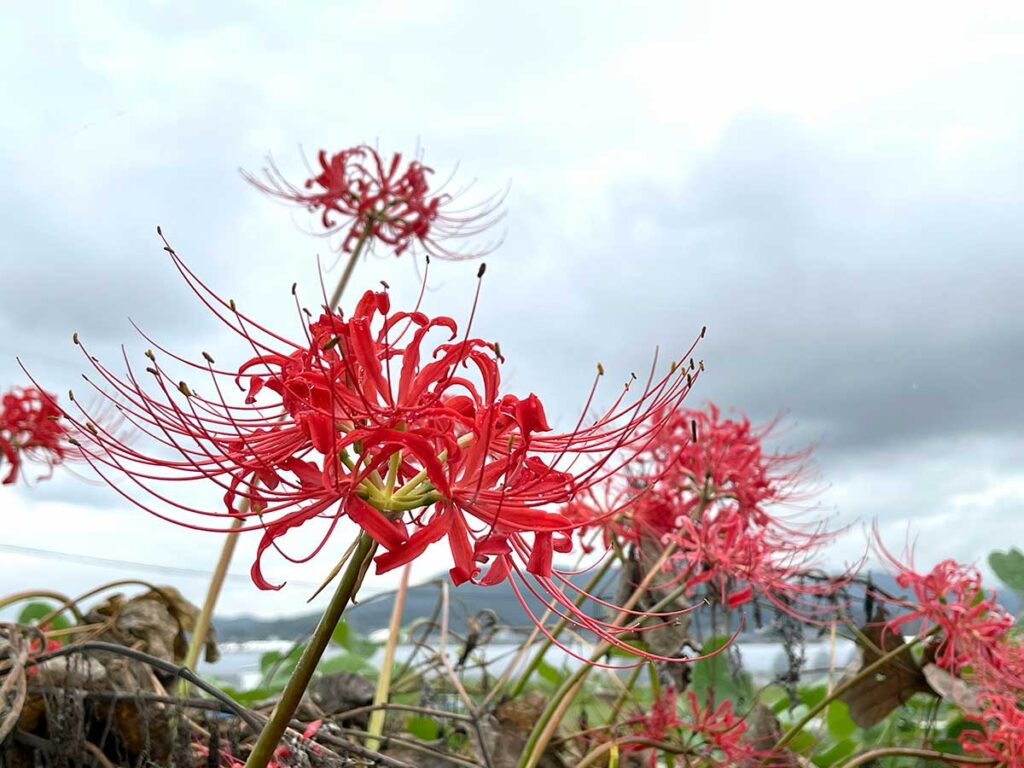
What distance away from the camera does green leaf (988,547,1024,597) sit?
2.02m

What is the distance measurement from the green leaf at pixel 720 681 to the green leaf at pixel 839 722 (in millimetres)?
640

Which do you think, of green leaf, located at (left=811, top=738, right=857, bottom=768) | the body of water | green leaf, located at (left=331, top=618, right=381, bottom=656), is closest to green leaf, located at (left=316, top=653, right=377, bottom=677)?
the body of water

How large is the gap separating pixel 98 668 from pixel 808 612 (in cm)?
116

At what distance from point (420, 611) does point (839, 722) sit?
44.1 inches

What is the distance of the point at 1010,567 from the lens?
80.6 inches

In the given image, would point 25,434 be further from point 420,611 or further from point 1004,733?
point 1004,733

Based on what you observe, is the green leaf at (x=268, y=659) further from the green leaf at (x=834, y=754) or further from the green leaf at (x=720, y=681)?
the green leaf at (x=834, y=754)

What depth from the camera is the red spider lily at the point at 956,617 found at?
1588mm

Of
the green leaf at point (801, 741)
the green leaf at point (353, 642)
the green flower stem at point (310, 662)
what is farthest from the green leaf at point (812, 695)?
the green flower stem at point (310, 662)

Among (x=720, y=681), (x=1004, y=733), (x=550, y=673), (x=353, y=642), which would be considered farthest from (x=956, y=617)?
(x=353, y=642)

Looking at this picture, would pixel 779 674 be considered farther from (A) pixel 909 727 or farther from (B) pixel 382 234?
(B) pixel 382 234

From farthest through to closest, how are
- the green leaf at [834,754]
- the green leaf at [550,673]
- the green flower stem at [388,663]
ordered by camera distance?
1. the green leaf at [550,673]
2. the green leaf at [834,754]
3. the green flower stem at [388,663]

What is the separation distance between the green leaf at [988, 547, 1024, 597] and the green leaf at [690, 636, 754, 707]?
0.63 metres

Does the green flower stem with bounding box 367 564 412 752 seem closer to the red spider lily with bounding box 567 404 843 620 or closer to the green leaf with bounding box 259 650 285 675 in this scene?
the red spider lily with bounding box 567 404 843 620
